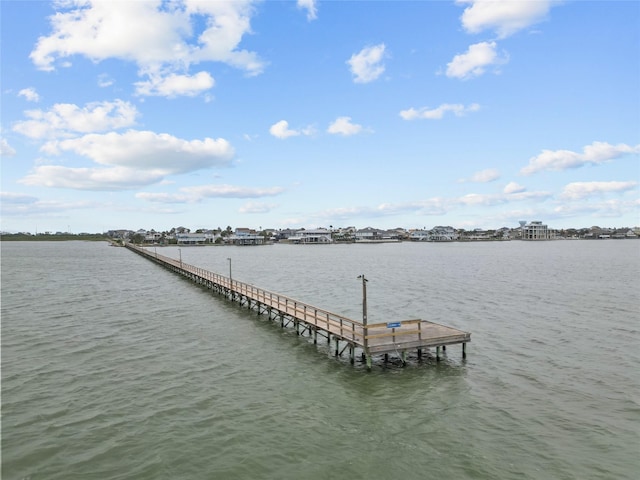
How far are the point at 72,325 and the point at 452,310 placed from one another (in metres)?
29.5

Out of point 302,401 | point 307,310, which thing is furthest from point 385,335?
point 307,310

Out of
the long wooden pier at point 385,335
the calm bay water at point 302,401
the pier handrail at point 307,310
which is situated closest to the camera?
the calm bay water at point 302,401

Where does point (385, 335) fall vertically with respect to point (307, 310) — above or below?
above

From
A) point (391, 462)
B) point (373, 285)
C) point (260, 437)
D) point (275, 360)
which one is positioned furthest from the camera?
point (373, 285)

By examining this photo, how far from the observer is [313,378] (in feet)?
63.0

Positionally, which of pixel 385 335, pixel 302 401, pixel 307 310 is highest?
pixel 385 335

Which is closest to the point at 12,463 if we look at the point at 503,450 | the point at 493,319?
the point at 503,450

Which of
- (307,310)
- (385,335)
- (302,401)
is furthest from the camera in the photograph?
(307,310)

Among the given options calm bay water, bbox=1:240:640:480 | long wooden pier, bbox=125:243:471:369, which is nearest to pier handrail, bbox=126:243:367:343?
long wooden pier, bbox=125:243:471:369

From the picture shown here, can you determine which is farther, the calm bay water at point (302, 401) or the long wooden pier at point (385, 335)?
the long wooden pier at point (385, 335)

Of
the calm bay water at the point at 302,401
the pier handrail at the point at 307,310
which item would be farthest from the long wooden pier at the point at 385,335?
the calm bay water at the point at 302,401

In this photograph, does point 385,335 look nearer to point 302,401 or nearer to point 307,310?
point 302,401

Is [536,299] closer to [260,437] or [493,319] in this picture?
[493,319]

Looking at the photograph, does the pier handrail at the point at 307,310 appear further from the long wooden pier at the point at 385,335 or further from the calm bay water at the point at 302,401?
the calm bay water at the point at 302,401
